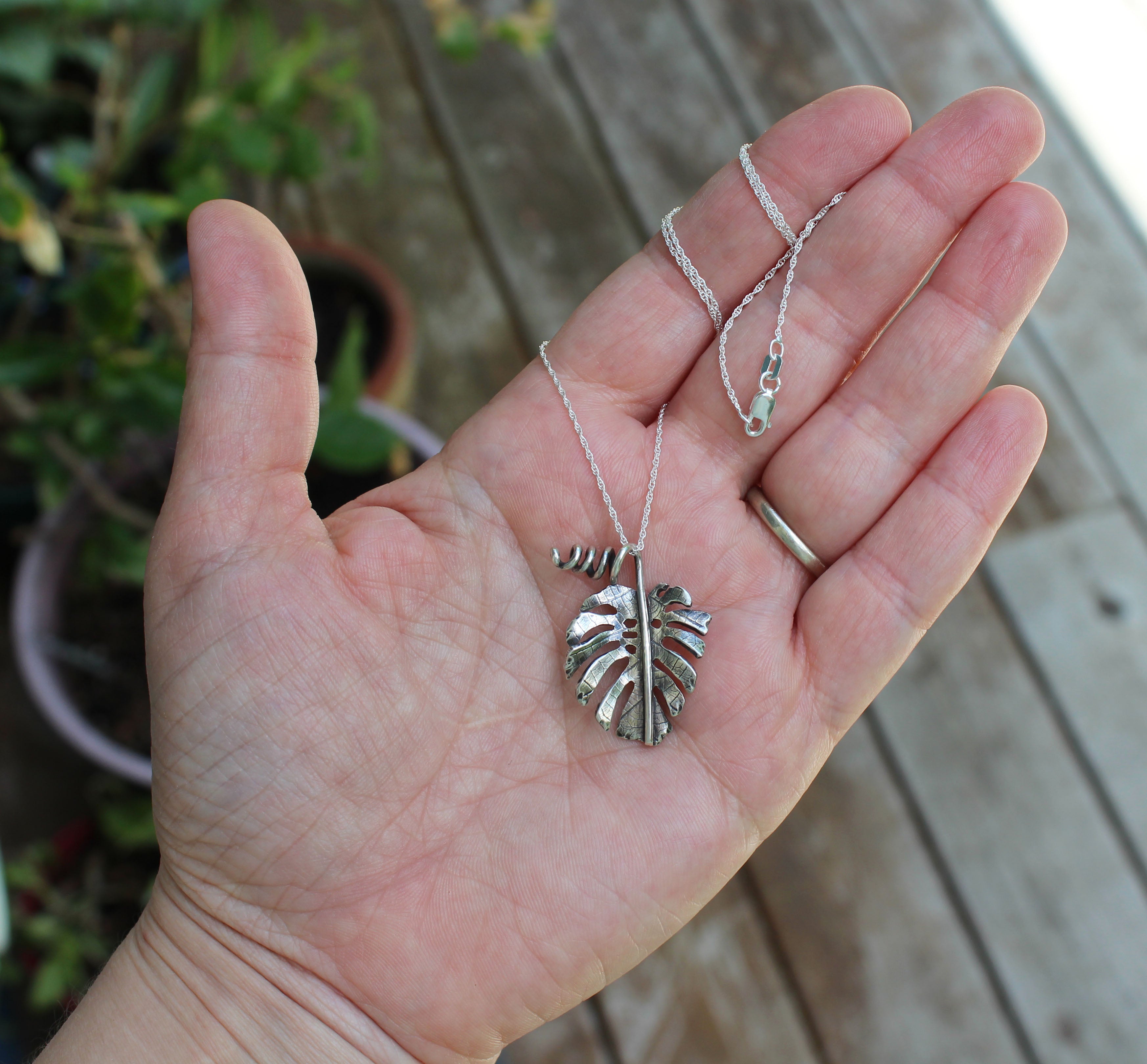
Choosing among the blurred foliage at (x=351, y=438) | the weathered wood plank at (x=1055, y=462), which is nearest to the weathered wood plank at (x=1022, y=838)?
the weathered wood plank at (x=1055, y=462)

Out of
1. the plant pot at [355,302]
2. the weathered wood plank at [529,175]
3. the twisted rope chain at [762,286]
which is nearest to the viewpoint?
the twisted rope chain at [762,286]

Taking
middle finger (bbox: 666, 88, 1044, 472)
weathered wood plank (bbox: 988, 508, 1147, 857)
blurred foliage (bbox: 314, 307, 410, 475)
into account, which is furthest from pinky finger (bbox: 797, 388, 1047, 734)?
weathered wood plank (bbox: 988, 508, 1147, 857)

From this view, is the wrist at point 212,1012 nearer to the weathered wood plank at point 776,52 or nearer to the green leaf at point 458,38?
the green leaf at point 458,38

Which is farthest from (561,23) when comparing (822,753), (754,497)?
(822,753)

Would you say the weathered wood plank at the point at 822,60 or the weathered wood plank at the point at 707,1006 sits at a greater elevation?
the weathered wood plank at the point at 822,60

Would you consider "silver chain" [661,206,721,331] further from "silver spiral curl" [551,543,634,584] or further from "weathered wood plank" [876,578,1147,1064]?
"weathered wood plank" [876,578,1147,1064]

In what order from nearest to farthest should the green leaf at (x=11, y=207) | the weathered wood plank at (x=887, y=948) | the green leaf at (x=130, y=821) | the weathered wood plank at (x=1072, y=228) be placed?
the green leaf at (x=11, y=207)
the green leaf at (x=130, y=821)
the weathered wood plank at (x=887, y=948)
the weathered wood plank at (x=1072, y=228)

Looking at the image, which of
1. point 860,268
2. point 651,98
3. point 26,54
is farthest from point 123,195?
point 651,98

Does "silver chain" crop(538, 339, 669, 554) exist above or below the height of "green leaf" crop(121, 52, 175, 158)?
below
